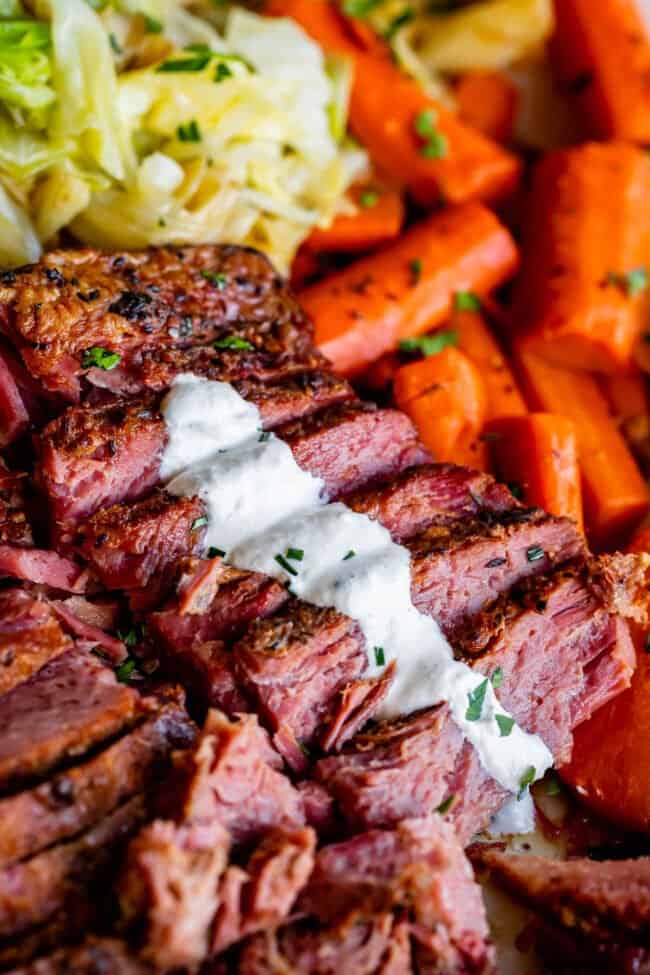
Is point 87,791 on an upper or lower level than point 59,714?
lower

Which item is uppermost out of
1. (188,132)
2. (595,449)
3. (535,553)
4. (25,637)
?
(188,132)

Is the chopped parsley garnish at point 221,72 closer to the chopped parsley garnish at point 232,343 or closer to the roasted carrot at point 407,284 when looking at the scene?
the roasted carrot at point 407,284

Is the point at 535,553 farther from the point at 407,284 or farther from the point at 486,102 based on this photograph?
the point at 486,102

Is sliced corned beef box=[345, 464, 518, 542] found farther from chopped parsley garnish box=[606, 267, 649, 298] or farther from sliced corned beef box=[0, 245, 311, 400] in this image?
chopped parsley garnish box=[606, 267, 649, 298]

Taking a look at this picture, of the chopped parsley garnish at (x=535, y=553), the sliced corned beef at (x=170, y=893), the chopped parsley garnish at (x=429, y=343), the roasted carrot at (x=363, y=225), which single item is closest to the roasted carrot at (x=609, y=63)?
the roasted carrot at (x=363, y=225)

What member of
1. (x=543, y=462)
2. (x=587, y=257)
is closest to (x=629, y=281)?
(x=587, y=257)

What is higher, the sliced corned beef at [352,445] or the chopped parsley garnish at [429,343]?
the sliced corned beef at [352,445]

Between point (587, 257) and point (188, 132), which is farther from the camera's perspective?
point (587, 257)
